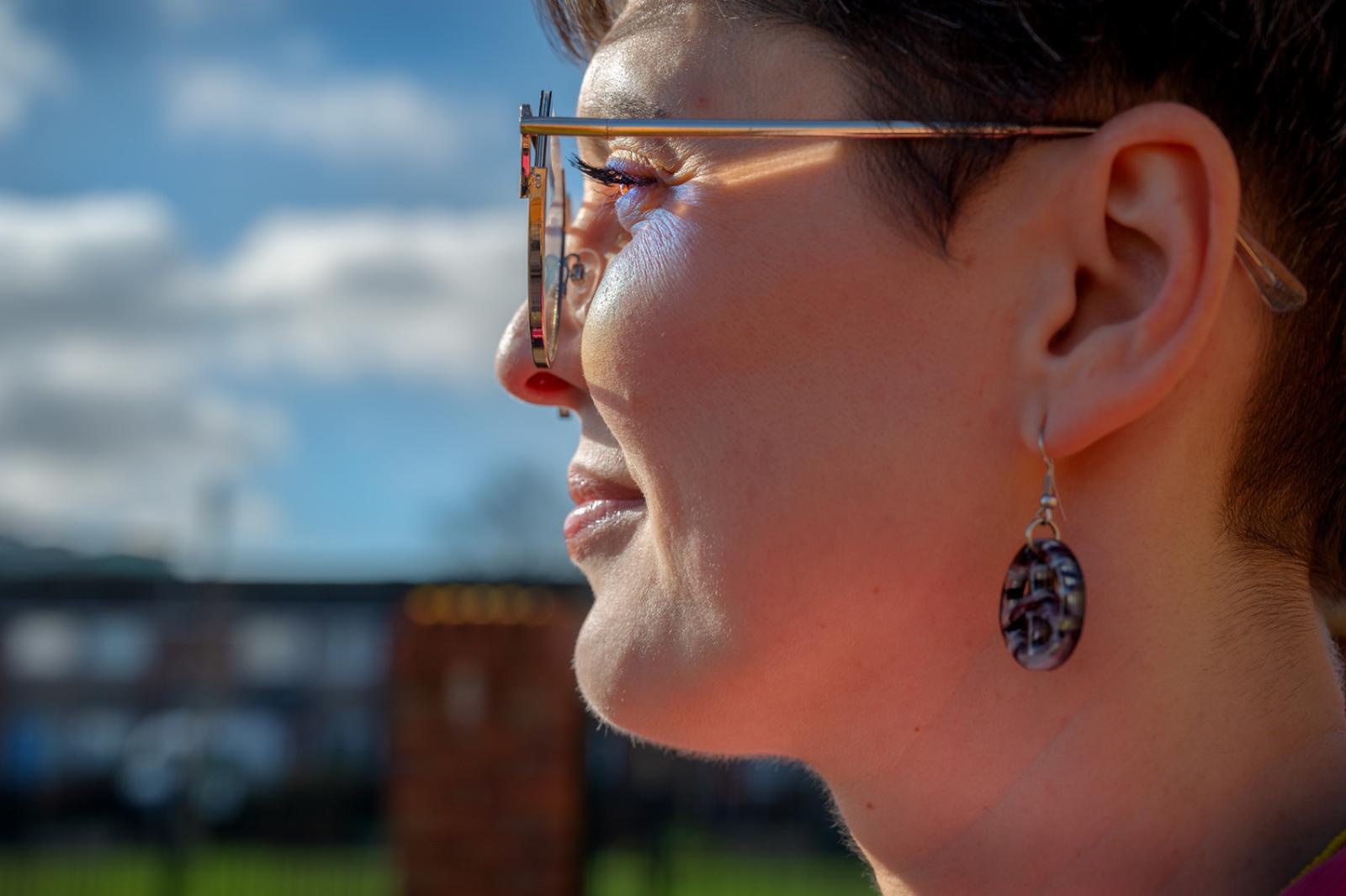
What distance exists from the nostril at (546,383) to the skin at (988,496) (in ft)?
0.89

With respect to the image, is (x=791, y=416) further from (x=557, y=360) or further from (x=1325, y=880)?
(x=1325, y=880)

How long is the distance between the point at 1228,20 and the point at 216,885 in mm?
12842

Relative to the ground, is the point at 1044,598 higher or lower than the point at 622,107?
lower

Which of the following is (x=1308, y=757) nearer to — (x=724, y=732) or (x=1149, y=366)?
(x=1149, y=366)

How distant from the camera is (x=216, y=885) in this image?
488 inches

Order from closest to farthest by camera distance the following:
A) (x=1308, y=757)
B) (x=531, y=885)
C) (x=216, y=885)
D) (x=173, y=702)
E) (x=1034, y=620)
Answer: (x=1034, y=620)
(x=1308, y=757)
(x=531, y=885)
(x=216, y=885)
(x=173, y=702)

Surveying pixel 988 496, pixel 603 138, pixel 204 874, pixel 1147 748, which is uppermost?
pixel 603 138

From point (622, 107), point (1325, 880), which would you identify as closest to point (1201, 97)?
point (622, 107)

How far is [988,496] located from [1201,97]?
430 millimetres

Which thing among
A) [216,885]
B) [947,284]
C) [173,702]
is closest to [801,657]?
[947,284]

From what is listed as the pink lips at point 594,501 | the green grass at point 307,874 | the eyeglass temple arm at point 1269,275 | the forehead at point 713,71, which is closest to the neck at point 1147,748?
the eyeglass temple arm at point 1269,275

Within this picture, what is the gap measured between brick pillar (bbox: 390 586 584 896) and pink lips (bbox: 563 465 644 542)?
6160 millimetres

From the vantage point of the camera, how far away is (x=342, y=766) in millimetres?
16719

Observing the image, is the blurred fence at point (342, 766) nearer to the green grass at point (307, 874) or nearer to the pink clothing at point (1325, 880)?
the green grass at point (307, 874)
